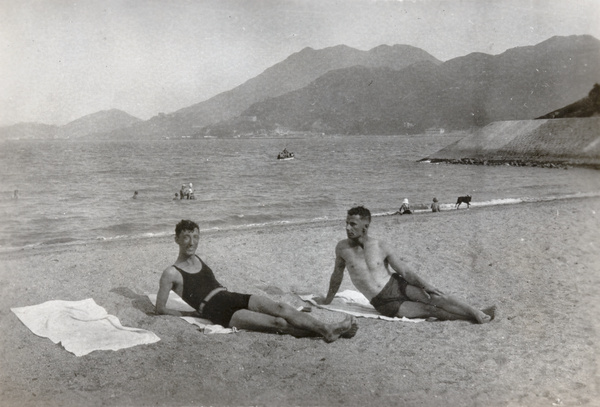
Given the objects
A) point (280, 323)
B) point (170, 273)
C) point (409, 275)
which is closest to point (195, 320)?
point (170, 273)

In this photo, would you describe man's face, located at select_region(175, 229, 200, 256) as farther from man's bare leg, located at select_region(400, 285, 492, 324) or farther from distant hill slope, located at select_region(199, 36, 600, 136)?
distant hill slope, located at select_region(199, 36, 600, 136)

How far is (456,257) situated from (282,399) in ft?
13.2

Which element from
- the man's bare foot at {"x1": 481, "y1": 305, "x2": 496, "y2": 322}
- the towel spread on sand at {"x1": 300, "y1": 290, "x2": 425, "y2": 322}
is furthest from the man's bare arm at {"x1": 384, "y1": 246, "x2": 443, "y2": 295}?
the man's bare foot at {"x1": 481, "y1": 305, "x2": 496, "y2": 322}

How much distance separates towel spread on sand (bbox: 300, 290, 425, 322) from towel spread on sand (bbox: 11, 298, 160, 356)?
1.80 m

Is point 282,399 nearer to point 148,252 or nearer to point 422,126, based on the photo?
point 148,252

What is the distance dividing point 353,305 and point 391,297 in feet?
1.54

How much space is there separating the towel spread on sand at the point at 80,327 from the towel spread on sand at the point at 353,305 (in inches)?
70.9

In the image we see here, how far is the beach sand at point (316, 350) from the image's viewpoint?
154 inches

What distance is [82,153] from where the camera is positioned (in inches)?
1833

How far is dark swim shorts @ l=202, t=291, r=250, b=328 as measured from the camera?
479 cm

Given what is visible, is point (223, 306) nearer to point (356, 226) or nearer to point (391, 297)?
point (356, 226)

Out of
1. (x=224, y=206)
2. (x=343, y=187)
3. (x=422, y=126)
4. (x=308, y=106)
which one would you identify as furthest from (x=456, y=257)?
(x=422, y=126)

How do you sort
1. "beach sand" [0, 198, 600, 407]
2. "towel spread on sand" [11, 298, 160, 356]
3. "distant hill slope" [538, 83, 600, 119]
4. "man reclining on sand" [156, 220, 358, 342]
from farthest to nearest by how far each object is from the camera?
"distant hill slope" [538, 83, 600, 119] → "man reclining on sand" [156, 220, 358, 342] → "towel spread on sand" [11, 298, 160, 356] → "beach sand" [0, 198, 600, 407]

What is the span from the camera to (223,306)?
4832 mm
